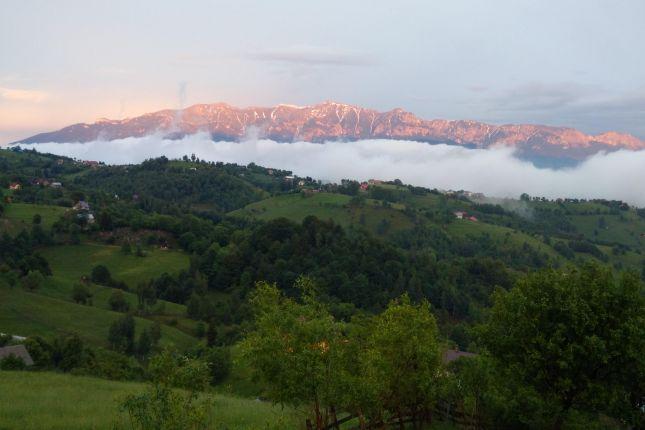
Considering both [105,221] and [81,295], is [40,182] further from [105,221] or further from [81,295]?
[81,295]

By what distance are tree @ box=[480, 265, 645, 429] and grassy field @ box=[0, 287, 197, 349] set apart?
1758 inches

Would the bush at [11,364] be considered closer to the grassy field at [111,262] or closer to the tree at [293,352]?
the tree at [293,352]

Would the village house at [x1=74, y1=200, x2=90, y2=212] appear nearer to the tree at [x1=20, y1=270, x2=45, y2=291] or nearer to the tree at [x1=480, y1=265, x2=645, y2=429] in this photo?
the tree at [x1=20, y1=270, x2=45, y2=291]

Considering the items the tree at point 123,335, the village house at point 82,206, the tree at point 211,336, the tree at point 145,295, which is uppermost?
the village house at point 82,206

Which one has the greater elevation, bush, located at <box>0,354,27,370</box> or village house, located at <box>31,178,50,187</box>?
village house, located at <box>31,178,50,187</box>

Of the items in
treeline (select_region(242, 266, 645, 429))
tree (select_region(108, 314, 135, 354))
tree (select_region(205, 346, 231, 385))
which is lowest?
tree (select_region(108, 314, 135, 354))

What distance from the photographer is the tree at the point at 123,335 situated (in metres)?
54.2

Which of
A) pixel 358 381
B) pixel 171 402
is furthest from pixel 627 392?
pixel 171 402

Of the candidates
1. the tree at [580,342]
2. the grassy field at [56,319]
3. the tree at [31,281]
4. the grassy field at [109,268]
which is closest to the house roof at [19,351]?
the grassy field at [56,319]

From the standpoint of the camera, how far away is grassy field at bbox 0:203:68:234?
10306 centimetres

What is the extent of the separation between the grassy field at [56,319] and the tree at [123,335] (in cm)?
204

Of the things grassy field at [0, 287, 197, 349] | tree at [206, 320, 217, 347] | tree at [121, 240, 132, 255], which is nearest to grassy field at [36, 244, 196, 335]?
tree at [121, 240, 132, 255]

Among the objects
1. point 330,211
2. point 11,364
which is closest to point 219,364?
point 11,364

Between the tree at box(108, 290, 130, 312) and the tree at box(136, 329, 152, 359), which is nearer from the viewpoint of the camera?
the tree at box(136, 329, 152, 359)
